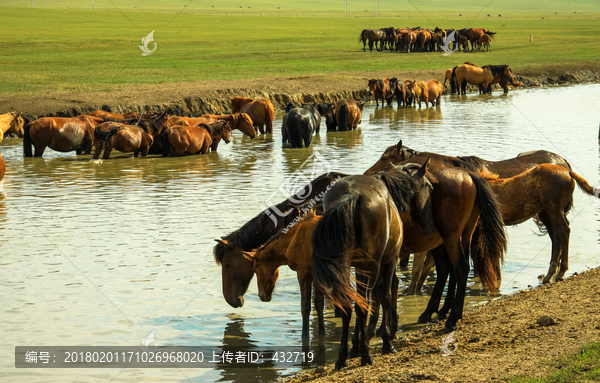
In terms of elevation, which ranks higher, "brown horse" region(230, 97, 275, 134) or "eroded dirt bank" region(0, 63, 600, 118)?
"eroded dirt bank" region(0, 63, 600, 118)

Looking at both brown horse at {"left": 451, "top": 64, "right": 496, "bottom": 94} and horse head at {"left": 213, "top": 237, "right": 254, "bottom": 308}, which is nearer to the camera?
horse head at {"left": 213, "top": 237, "right": 254, "bottom": 308}

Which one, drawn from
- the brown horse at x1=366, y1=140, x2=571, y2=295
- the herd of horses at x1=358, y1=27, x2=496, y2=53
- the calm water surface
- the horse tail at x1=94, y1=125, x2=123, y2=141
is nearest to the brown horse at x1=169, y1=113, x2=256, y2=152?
the calm water surface

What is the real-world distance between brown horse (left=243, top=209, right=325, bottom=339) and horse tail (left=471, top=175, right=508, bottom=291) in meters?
1.57

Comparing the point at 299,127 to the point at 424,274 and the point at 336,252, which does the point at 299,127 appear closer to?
the point at 424,274

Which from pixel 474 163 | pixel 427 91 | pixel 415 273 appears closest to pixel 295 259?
pixel 415 273

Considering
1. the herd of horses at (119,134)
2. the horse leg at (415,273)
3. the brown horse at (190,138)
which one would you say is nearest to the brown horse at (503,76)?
the herd of horses at (119,134)

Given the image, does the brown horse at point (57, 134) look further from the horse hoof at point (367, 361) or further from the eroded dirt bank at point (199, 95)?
the horse hoof at point (367, 361)

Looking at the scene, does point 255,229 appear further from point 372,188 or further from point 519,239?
point 519,239

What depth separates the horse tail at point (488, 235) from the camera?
611 centimetres

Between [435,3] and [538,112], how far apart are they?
142180mm

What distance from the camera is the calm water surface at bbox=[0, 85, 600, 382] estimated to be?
20.8ft

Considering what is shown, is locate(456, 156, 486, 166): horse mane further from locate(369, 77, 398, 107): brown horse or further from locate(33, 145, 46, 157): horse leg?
locate(369, 77, 398, 107): brown horse

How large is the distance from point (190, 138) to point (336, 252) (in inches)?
541

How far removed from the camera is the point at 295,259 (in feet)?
18.9
